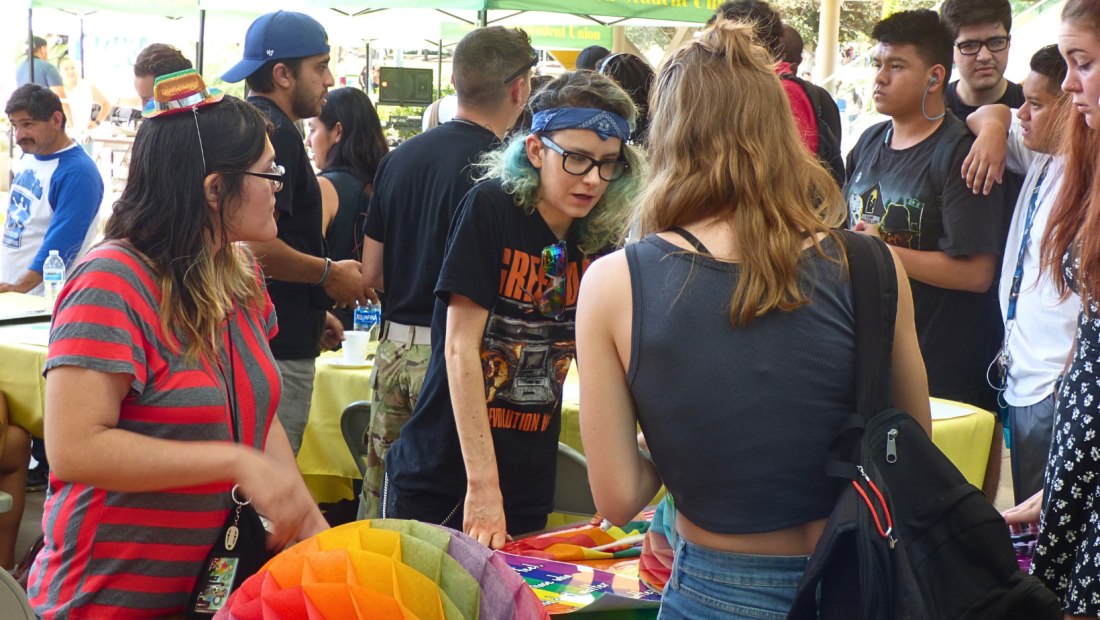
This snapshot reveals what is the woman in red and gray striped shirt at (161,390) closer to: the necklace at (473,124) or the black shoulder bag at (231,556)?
the black shoulder bag at (231,556)

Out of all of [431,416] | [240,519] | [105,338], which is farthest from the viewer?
[431,416]

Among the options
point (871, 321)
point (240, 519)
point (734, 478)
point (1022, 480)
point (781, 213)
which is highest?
point (781, 213)

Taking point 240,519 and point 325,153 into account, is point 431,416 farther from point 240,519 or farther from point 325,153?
point 325,153

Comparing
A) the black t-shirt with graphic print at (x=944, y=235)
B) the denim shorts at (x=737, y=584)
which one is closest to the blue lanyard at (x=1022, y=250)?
the black t-shirt with graphic print at (x=944, y=235)

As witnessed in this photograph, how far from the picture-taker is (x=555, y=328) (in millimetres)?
1927

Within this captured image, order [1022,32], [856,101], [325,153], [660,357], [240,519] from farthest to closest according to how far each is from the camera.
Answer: [856,101] < [1022,32] < [325,153] < [240,519] < [660,357]

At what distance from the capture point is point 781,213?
1218mm

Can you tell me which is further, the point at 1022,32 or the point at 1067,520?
the point at 1022,32

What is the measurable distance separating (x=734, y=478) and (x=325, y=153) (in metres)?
3.56

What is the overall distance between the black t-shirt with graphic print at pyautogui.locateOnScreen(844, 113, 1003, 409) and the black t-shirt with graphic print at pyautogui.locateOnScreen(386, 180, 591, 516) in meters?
1.64

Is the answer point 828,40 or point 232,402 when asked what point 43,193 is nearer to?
point 232,402

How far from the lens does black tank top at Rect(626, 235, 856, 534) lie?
1.16 metres

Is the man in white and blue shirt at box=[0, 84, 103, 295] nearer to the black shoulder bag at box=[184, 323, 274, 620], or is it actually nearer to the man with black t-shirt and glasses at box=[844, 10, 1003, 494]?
the black shoulder bag at box=[184, 323, 274, 620]

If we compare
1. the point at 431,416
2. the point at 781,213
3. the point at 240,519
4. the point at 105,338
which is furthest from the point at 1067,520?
the point at 105,338
